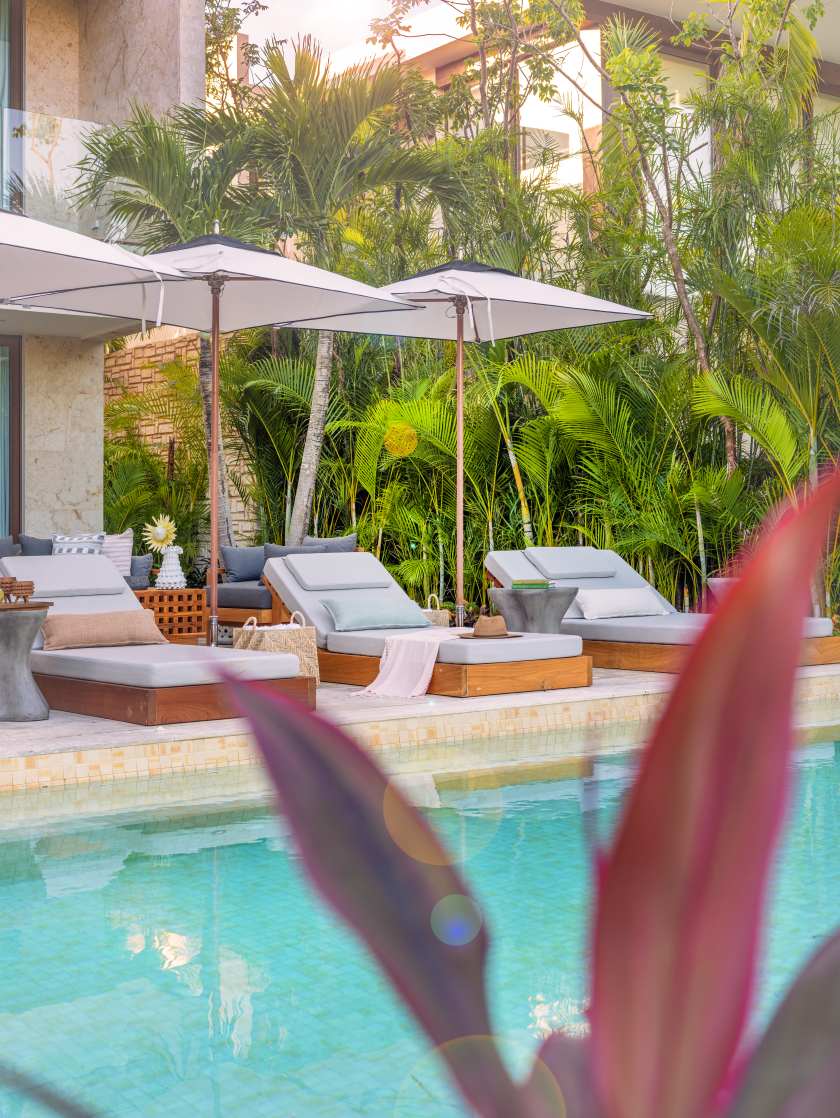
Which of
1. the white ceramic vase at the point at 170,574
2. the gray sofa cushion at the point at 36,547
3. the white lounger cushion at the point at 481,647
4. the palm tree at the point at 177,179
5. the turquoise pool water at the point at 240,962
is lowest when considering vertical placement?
the turquoise pool water at the point at 240,962

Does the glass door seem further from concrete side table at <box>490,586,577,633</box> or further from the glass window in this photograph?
concrete side table at <box>490,586,577,633</box>

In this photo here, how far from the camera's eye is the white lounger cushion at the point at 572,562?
29.6 feet

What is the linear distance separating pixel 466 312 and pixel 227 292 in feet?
6.43

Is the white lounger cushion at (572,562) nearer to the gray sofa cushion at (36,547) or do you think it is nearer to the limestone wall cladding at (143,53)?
the gray sofa cushion at (36,547)

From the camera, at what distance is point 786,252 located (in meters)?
9.17

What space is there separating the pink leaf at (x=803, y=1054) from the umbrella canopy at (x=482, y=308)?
8008 millimetres

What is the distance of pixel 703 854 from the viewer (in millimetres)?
318

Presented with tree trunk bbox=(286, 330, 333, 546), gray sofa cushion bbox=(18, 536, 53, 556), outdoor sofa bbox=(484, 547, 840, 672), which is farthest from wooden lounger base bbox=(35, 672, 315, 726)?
tree trunk bbox=(286, 330, 333, 546)

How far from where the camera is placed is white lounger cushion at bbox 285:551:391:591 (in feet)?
27.0

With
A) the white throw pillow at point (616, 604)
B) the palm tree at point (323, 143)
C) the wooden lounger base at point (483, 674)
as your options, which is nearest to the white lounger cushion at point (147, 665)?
the wooden lounger base at point (483, 674)

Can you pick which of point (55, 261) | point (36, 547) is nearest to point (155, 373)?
point (36, 547)

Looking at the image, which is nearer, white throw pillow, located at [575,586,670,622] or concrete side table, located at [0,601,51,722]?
concrete side table, located at [0,601,51,722]

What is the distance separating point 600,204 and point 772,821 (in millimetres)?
12532

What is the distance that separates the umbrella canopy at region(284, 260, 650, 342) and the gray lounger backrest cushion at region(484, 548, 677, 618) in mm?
1644
